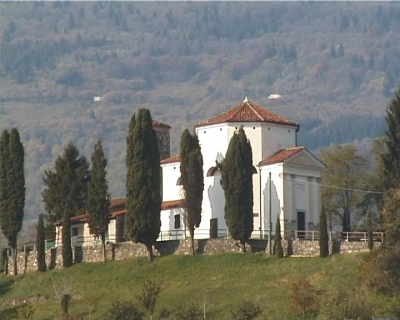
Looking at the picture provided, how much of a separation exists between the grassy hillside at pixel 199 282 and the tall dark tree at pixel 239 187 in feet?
5.18

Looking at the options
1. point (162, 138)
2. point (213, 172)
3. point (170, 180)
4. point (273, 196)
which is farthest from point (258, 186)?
point (162, 138)

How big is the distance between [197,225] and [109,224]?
8.08m

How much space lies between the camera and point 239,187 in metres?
92.0

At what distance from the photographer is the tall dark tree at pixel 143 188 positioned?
92438mm

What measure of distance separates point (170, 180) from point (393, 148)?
15.9m

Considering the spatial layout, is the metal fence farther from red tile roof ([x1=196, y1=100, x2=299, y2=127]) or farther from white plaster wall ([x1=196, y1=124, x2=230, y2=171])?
red tile roof ([x1=196, y1=100, x2=299, y2=127])

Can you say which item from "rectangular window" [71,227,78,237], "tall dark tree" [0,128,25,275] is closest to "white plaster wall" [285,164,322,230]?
"rectangular window" [71,227,78,237]

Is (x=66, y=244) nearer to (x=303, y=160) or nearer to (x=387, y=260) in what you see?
(x=303, y=160)

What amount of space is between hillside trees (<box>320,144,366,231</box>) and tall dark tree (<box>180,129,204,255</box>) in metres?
16.2

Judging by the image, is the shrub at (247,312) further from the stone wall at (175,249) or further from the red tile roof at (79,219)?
the red tile roof at (79,219)

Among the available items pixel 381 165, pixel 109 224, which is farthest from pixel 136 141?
pixel 381 165

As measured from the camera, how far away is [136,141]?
9369 centimetres

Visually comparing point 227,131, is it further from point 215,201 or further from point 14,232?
point 14,232

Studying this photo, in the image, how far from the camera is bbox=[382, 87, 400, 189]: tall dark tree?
309 ft
